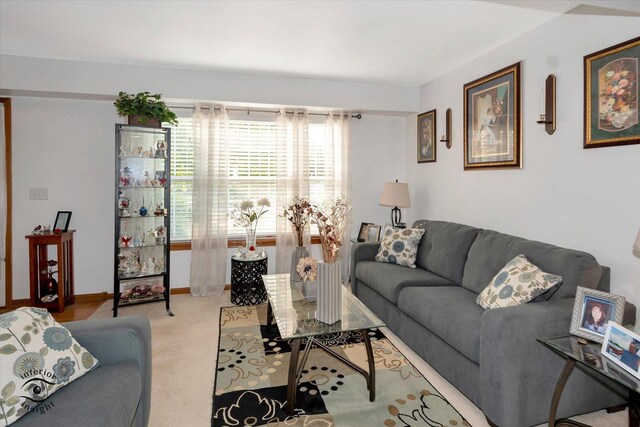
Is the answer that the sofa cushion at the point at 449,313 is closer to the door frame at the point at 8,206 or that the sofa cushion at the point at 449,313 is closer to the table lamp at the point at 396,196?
the table lamp at the point at 396,196

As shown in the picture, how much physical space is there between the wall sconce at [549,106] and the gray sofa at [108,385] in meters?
3.08

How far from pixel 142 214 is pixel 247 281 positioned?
1.31 meters

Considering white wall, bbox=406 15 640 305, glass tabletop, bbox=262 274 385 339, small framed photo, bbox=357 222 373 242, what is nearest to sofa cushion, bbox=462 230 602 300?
white wall, bbox=406 15 640 305

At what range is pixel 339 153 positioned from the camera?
4848mm

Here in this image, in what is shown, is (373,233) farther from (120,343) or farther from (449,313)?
(120,343)

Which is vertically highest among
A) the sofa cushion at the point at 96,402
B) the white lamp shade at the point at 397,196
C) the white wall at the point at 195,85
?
the white wall at the point at 195,85

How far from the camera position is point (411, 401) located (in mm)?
2311

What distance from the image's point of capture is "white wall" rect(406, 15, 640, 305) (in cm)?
237

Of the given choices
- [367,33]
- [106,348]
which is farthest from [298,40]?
[106,348]

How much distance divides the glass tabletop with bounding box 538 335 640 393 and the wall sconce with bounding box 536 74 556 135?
1661 mm

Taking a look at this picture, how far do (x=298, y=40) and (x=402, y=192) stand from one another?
6.90 feet

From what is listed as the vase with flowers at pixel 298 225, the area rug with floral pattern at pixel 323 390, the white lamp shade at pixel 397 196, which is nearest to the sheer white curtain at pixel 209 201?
the vase with flowers at pixel 298 225

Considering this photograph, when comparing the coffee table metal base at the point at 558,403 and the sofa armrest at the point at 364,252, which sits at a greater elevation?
the sofa armrest at the point at 364,252

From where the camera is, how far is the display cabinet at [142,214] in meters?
3.82
